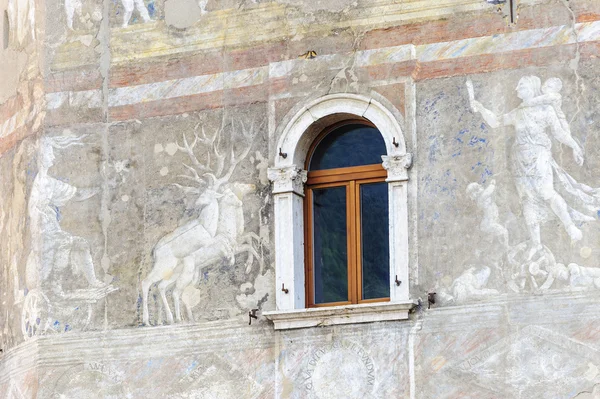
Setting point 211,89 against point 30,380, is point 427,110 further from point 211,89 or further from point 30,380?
point 30,380

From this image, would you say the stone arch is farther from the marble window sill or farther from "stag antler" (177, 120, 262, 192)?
the marble window sill

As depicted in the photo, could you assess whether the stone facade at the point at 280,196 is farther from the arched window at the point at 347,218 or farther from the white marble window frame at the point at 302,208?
the arched window at the point at 347,218

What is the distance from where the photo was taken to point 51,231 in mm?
17375

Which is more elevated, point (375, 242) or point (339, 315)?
point (375, 242)

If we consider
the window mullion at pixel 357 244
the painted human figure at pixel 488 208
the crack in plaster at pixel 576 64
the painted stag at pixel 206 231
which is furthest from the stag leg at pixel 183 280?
the crack in plaster at pixel 576 64

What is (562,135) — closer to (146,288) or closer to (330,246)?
(330,246)

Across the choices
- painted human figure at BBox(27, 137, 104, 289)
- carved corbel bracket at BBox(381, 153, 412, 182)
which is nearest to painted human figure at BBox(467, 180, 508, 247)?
carved corbel bracket at BBox(381, 153, 412, 182)

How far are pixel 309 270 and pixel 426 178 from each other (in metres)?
1.33

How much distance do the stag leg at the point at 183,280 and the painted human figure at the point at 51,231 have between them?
2.44ft

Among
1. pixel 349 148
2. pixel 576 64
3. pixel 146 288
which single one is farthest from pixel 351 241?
pixel 576 64

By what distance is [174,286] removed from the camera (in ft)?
55.5

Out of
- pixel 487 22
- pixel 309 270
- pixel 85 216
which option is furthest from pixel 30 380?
pixel 487 22

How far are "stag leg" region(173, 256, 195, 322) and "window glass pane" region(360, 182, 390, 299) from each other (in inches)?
60.2

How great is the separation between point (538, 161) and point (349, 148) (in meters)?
1.79
